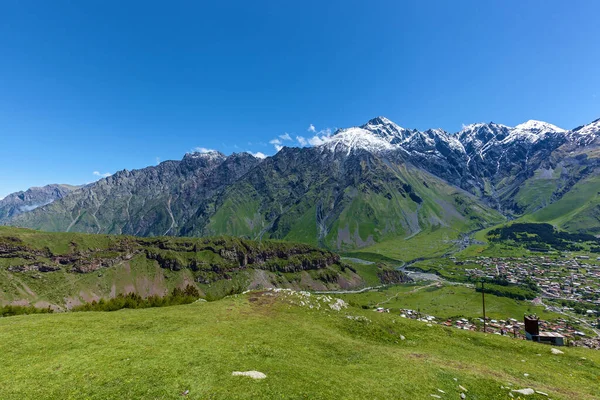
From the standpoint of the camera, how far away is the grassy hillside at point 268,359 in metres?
21.2

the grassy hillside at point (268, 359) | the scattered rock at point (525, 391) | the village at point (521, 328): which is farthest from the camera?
the village at point (521, 328)

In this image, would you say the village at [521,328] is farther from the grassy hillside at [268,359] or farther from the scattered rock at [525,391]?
the scattered rock at [525,391]

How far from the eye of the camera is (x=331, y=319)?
143 feet

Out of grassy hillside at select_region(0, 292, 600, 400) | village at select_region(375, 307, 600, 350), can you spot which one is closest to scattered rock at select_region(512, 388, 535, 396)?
grassy hillside at select_region(0, 292, 600, 400)

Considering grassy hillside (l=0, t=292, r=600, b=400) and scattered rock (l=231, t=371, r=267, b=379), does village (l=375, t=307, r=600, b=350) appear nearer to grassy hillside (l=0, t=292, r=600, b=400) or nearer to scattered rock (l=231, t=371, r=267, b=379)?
grassy hillside (l=0, t=292, r=600, b=400)

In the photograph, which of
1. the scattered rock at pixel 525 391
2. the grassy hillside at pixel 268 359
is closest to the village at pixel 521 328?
the grassy hillside at pixel 268 359

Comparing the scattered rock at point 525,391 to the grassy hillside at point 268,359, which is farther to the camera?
the scattered rock at point 525,391

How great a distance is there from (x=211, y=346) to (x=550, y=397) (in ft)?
99.3

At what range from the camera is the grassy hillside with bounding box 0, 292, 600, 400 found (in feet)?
69.6

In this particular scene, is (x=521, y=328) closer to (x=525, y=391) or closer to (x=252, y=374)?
(x=525, y=391)

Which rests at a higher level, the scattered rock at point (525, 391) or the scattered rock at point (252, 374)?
the scattered rock at point (252, 374)

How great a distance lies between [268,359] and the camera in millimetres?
27000

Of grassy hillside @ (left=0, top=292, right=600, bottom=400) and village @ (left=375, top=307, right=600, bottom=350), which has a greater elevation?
grassy hillside @ (left=0, top=292, right=600, bottom=400)

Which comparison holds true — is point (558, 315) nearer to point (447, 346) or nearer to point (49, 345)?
point (447, 346)
